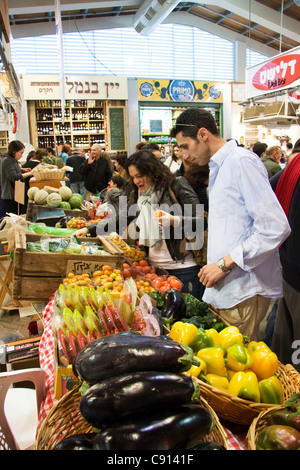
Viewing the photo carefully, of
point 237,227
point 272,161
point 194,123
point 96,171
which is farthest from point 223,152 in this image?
point 96,171

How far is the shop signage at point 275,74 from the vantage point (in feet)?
19.1

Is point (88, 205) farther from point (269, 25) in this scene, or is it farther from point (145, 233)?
point (269, 25)

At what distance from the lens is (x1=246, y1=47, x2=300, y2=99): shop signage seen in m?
5.81

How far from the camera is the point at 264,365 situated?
1271 mm

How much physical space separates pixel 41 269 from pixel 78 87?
37.0 feet

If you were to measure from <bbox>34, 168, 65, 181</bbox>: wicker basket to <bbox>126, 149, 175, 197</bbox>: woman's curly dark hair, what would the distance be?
3353 mm

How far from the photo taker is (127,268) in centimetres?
272

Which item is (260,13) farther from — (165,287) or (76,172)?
(165,287)

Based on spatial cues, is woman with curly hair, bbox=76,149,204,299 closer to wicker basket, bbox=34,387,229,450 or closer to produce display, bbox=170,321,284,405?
produce display, bbox=170,321,284,405

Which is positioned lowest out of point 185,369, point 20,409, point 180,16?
point 20,409

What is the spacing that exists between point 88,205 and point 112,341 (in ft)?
14.1

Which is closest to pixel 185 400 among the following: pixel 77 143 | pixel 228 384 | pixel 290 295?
pixel 228 384

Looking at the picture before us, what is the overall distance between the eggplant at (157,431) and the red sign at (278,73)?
20.2 ft

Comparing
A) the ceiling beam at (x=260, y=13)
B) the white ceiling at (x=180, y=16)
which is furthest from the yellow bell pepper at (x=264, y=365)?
the ceiling beam at (x=260, y=13)
